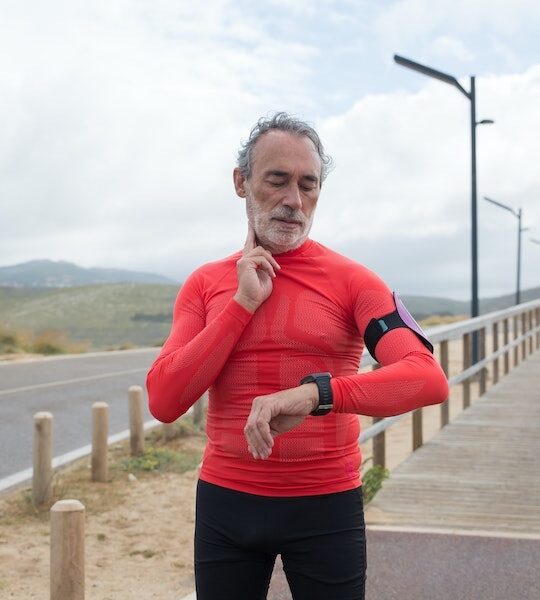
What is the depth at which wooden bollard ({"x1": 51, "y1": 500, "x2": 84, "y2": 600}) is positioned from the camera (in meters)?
3.82

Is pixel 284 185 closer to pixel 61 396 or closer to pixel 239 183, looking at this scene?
pixel 239 183

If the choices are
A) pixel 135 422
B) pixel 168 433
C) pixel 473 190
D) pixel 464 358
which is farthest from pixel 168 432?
pixel 473 190

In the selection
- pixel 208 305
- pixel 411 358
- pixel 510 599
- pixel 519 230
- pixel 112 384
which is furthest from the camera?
pixel 519 230

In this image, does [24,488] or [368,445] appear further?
[368,445]

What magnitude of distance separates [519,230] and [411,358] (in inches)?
1661

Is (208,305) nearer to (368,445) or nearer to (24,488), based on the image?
(24,488)

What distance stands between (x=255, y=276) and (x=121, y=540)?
16.2 ft

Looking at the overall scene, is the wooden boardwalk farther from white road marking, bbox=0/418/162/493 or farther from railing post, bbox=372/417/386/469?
white road marking, bbox=0/418/162/493

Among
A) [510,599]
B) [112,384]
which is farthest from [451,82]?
[510,599]

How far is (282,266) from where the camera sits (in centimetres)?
237

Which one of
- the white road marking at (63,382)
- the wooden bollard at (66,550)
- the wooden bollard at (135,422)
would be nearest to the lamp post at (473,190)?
the white road marking at (63,382)

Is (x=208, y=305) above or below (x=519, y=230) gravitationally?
below

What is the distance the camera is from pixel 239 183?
249cm

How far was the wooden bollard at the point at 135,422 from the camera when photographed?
9.52m
